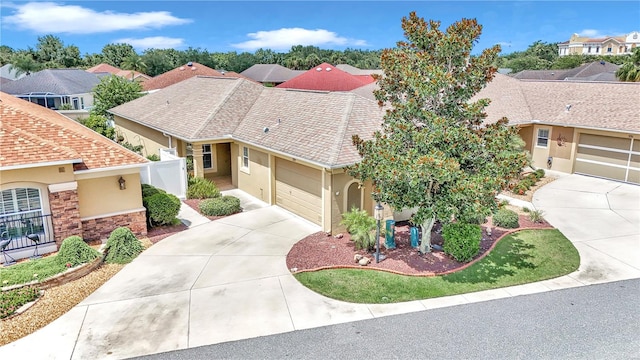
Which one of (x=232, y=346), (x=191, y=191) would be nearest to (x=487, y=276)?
(x=232, y=346)

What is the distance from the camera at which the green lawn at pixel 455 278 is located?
33.7 feet

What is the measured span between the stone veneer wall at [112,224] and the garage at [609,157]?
21.5m

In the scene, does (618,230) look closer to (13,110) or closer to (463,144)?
(463,144)

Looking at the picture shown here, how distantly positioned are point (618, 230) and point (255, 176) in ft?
45.3

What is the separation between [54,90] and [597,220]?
44939mm

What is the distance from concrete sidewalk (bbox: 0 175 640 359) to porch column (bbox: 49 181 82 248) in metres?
2.37

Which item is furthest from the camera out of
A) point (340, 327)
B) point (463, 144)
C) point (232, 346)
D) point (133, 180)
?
point (133, 180)

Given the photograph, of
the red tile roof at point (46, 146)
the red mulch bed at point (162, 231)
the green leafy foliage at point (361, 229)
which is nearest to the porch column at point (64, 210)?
the red tile roof at point (46, 146)

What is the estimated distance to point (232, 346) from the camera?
8.19 m

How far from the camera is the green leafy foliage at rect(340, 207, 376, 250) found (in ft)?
41.5

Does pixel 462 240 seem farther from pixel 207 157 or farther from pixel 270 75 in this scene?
pixel 270 75

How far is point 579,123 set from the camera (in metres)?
21.8

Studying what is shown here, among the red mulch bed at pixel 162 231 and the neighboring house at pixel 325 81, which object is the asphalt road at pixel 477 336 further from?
the neighboring house at pixel 325 81

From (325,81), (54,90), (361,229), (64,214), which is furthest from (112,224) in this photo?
(54,90)
